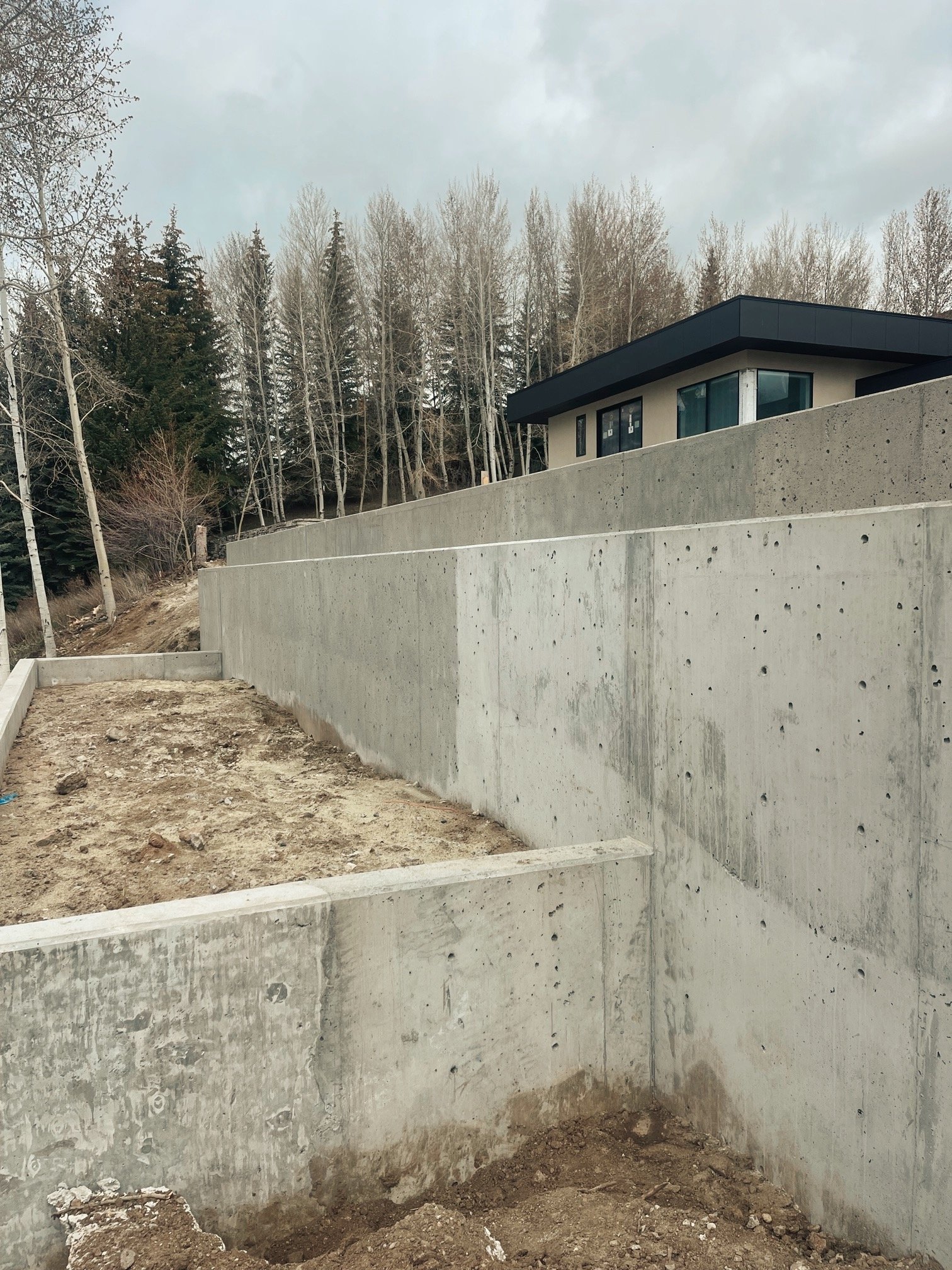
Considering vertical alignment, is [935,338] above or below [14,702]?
above

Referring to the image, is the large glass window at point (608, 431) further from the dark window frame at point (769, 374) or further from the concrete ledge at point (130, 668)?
the concrete ledge at point (130, 668)

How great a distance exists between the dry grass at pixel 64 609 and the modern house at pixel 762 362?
50.7 feet

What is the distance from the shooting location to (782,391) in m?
14.1

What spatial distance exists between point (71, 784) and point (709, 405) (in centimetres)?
1221

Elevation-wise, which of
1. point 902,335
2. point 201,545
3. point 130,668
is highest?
point 902,335

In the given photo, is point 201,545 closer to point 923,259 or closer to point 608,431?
point 608,431

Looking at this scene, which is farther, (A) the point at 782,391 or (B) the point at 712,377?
(B) the point at 712,377

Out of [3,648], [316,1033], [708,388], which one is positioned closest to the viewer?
[316,1033]

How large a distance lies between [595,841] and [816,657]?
150 centimetres

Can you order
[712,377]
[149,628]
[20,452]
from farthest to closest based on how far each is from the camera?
[149,628] → [20,452] → [712,377]

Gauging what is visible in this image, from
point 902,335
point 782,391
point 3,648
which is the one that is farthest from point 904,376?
point 3,648

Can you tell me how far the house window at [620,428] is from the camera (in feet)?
55.1

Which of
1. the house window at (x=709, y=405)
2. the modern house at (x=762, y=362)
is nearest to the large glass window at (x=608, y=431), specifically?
the modern house at (x=762, y=362)

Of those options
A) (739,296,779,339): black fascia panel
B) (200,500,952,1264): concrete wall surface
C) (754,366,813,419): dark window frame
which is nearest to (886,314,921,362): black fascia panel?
(754,366,813,419): dark window frame
